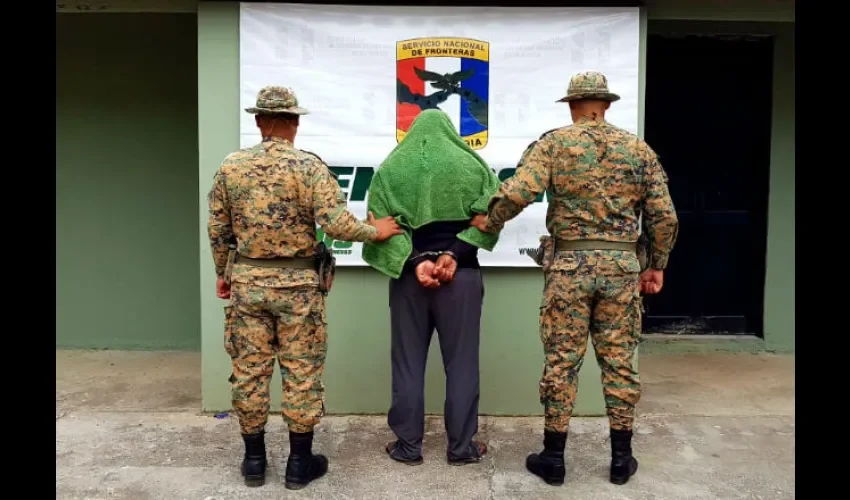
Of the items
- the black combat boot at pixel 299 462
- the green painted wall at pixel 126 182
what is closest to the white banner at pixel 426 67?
the black combat boot at pixel 299 462

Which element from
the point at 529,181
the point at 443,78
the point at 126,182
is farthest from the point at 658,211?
the point at 126,182

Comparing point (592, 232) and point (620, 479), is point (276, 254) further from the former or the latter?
point (620, 479)

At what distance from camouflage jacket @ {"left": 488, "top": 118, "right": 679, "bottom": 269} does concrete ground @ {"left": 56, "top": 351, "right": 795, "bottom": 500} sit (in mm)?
1246

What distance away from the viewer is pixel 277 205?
11.5 ft

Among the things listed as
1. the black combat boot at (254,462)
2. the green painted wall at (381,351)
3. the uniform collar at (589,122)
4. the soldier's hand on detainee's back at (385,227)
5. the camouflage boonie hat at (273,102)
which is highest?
the camouflage boonie hat at (273,102)

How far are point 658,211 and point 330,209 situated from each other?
159 centimetres

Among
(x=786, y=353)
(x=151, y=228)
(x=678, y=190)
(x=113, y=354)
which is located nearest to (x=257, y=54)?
(x=151, y=228)

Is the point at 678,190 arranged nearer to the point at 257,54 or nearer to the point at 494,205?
the point at 494,205

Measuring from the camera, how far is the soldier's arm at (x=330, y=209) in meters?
3.51

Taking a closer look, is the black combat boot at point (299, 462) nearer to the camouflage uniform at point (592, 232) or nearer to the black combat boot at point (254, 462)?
the black combat boot at point (254, 462)

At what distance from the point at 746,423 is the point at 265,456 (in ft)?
9.53

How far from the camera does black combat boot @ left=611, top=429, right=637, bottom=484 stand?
3.71 m

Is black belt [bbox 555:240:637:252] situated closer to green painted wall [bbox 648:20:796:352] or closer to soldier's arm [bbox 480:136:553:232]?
soldier's arm [bbox 480:136:553:232]

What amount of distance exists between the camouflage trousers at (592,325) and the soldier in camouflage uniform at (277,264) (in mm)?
976
